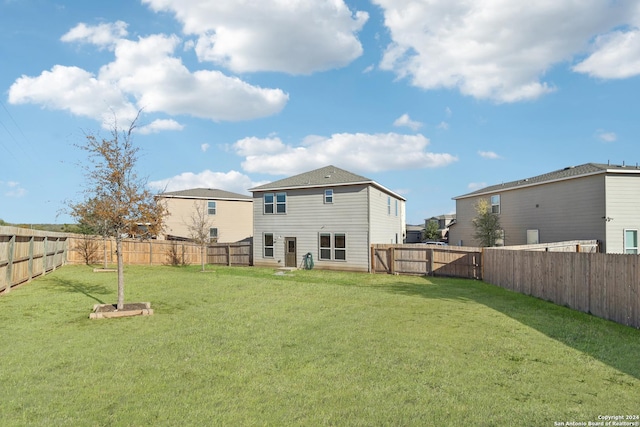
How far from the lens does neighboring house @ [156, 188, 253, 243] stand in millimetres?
33844

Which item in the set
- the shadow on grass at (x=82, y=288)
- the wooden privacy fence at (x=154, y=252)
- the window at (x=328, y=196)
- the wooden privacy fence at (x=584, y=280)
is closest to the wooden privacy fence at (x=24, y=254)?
the shadow on grass at (x=82, y=288)

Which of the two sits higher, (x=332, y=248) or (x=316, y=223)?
(x=316, y=223)

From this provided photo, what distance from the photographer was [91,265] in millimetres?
23812

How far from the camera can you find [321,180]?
78.7 ft

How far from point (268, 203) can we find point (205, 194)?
12236 mm

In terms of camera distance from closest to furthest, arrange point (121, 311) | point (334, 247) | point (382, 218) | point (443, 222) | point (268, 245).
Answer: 1. point (121, 311)
2. point (334, 247)
3. point (382, 218)
4. point (268, 245)
5. point (443, 222)

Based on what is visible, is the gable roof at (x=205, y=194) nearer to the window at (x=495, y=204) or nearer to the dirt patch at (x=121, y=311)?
the window at (x=495, y=204)

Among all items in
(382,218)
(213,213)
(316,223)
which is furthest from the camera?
(213,213)

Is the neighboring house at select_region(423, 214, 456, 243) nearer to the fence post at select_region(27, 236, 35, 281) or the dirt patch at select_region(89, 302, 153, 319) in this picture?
the fence post at select_region(27, 236, 35, 281)

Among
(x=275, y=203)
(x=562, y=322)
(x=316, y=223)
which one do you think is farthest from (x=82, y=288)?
(x=562, y=322)

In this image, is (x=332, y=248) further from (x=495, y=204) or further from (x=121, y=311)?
(x=495, y=204)

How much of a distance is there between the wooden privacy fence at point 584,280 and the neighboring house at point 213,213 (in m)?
25.8

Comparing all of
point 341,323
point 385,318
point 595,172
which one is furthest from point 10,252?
point 595,172

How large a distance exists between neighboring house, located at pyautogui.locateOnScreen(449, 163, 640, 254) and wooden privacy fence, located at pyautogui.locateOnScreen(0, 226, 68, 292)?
27019mm
